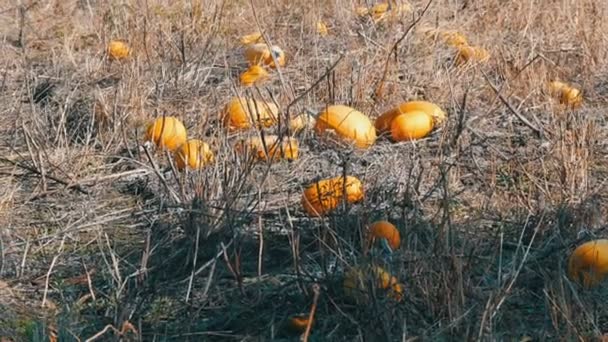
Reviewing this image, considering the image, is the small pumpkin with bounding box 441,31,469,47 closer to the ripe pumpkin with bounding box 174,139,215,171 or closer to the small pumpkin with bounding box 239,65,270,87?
the small pumpkin with bounding box 239,65,270,87

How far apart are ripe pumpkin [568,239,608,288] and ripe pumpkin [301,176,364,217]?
727 mm

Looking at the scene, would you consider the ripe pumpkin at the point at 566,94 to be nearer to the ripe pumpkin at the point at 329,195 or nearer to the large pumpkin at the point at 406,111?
the large pumpkin at the point at 406,111

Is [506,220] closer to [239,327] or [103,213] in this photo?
[239,327]

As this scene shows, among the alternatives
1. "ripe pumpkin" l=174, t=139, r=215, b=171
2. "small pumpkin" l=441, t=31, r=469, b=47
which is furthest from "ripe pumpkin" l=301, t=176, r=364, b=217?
"small pumpkin" l=441, t=31, r=469, b=47

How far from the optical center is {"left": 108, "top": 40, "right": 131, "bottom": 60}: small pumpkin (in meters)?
5.75

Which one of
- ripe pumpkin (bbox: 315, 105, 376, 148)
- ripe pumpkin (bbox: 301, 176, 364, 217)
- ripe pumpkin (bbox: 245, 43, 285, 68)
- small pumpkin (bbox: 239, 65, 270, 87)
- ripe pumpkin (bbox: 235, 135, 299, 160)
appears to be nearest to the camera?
ripe pumpkin (bbox: 301, 176, 364, 217)

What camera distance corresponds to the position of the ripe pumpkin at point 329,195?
3.49 meters

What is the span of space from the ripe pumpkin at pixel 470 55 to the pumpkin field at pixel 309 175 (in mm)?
24

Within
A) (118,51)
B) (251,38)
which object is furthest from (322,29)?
(118,51)

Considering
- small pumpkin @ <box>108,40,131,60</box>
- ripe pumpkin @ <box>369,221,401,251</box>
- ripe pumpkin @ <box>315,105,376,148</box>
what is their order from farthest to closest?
small pumpkin @ <box>108,40,131,60</box>, ripe pumpkin @ <box>315,105,376,148</box>, ripe pumpkin @ <box>369,221,401,251</box>

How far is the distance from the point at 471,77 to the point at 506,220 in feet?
5.57

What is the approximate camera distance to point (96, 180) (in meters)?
4.31

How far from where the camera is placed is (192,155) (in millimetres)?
4191

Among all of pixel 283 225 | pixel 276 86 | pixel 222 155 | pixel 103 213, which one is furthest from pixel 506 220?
pixel 276 86
